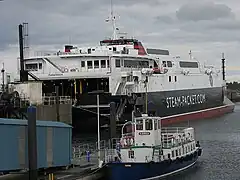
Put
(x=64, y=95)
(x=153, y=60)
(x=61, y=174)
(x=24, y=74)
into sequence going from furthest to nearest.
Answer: (x=153, y=60)
(x=64, y=95)
(x=24, y=74)
(x=61, y=174)

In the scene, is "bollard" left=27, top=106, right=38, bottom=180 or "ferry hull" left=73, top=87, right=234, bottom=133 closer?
"bollard" left=27, top=106, right=38, bottom=180

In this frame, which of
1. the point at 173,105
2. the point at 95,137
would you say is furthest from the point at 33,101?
the point at 173,105

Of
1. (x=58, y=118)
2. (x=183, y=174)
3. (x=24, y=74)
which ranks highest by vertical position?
(x=24, y=74)

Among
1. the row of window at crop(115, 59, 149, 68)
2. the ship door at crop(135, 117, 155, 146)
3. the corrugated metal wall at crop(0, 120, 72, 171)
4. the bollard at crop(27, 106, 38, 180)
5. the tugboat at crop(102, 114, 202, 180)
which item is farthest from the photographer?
the row of window at crop(115, 59, 149, 68)

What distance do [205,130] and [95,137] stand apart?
14719mm

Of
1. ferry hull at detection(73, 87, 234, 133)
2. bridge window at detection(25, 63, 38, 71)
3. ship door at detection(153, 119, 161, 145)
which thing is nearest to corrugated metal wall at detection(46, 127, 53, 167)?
ship door at detection(153, 119, 161, 145)

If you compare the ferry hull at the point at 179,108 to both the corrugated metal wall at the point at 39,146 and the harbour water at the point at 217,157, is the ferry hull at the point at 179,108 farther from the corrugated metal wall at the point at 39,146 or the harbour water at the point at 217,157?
the corrugated metal wall at the point at 39,146

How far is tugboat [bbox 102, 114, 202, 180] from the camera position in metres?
25.9

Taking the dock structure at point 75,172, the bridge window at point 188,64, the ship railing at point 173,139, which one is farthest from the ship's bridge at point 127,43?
the dock structure at point 75,172

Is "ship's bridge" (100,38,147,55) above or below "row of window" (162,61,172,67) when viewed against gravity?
above

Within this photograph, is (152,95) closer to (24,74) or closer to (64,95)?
(64,95)

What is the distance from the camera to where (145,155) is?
87.4 feet

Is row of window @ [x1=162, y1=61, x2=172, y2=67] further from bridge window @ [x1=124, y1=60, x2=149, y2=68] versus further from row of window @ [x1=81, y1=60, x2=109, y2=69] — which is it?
row of window @ [x1=81, y1=60, x2=109, y2=69]

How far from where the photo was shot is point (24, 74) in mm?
46438
